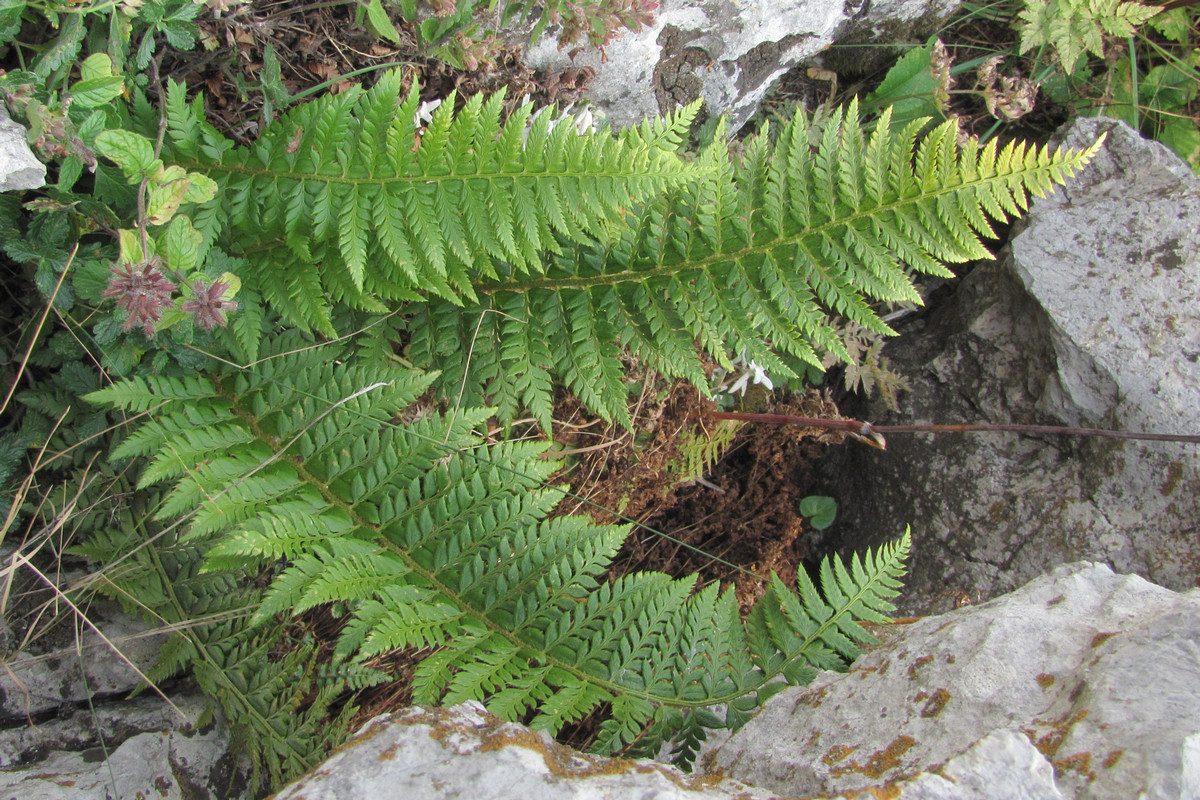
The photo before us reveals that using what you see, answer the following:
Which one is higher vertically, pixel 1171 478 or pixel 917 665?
pixel 1171 478

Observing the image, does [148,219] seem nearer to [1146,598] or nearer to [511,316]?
[511,316]

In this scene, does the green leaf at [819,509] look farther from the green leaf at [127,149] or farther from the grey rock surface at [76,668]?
the green leaf at [127,149]

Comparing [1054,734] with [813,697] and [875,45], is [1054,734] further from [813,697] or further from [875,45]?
[875,45]

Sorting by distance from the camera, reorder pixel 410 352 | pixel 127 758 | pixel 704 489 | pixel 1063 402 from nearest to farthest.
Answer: pixel 127 758 < pixel 410 352 < pixel 1063 402 < pixel 704 489

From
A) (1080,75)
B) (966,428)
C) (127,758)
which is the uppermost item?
(1080,75)

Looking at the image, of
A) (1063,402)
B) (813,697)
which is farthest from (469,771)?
(1063,402)

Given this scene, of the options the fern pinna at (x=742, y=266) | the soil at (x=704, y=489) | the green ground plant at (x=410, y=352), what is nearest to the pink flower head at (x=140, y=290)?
the green ground plant at (x=410, y=352)

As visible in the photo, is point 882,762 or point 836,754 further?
point 836,754

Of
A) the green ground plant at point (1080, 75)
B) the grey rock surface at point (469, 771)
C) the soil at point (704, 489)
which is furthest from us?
the green ground plant at point (1080, 75)
